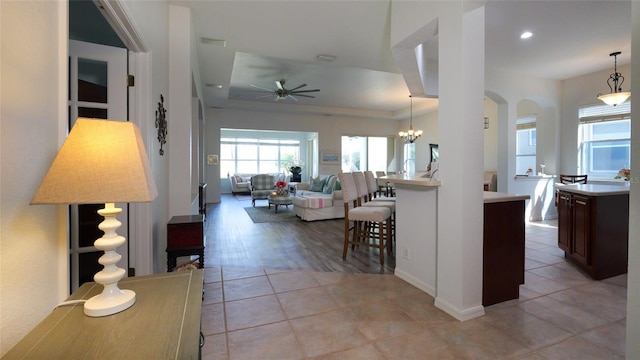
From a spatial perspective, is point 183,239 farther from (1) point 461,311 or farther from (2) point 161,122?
(1) point 461,311

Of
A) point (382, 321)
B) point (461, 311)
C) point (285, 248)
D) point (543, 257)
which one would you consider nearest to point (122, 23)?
point (382, 321)

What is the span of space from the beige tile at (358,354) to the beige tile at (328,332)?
0.03 metres

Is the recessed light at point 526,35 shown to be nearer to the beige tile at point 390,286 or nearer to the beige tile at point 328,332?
the beige tile at point 390,286

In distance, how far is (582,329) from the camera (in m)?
2.03

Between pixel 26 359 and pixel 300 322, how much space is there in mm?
1626

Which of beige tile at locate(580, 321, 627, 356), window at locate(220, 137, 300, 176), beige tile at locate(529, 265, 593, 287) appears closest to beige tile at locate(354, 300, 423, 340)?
beige tile at locate(580, 321, 627, 356)

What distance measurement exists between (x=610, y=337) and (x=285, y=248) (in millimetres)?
3153

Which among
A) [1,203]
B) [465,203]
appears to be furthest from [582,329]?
[1,203]

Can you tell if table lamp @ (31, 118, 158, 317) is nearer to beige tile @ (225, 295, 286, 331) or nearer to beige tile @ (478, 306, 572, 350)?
beige tile @ (225, 295, 286, 331)

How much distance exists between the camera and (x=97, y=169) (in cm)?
89

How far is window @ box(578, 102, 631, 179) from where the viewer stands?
5359mm

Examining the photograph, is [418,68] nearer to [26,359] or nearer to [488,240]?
[488,240]

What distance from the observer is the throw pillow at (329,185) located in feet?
21.9

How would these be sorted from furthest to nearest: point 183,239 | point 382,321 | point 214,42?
point 214,42, point 183,239, point 382,321
